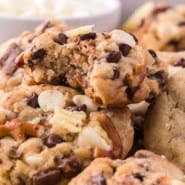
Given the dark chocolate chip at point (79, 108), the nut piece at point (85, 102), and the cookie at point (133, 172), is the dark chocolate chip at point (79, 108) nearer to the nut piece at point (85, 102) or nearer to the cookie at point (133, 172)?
the nut piece at point (85, 102)

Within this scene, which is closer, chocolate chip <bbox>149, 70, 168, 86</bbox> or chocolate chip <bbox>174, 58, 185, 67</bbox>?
chocolate chip <bbox>149, 70, 168, 86</bbox>

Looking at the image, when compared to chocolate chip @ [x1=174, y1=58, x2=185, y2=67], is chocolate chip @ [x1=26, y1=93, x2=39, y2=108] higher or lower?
higher

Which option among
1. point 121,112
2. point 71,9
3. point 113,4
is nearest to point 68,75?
point 121,112

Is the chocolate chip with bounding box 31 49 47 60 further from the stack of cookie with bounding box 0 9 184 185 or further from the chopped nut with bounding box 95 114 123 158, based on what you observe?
the chopped nut with bounding box 95 114 123 158

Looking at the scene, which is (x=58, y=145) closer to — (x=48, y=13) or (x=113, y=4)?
(x=48, y=13)

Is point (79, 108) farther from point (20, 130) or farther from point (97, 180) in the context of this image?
point (97, 180)

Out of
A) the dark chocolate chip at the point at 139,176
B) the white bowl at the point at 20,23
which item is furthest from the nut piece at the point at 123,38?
the white bowl at the point at 20,23

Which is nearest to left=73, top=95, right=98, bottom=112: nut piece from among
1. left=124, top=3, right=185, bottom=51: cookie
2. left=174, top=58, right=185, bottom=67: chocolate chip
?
left=174, top=58, right=185, bottom=67: chocolate chip
